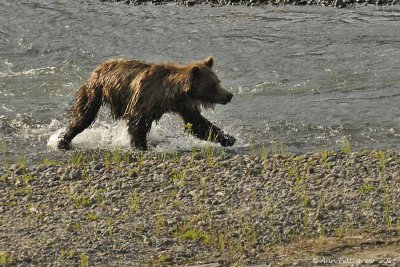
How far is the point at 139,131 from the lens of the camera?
13.6 metres

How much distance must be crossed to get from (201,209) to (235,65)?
29.7 ft

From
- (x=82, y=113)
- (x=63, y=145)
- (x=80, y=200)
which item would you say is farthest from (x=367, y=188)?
(x=63, y=145)

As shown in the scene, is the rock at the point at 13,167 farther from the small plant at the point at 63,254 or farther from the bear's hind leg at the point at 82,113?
the small plant at the point at 63,254

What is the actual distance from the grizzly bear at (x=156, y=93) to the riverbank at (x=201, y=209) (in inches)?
30.4

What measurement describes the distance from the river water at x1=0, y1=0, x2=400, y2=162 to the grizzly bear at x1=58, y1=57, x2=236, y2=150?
16.3 inches

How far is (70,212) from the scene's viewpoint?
10.7m

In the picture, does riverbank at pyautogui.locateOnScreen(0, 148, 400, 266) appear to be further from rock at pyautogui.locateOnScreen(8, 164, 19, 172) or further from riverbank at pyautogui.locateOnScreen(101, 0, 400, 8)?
riverbank at pyautogui.locateOnScreen(101, 0, 400, 8)

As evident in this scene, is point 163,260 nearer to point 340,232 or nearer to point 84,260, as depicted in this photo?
point 84,260

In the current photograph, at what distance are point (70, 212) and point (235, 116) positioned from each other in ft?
18.3

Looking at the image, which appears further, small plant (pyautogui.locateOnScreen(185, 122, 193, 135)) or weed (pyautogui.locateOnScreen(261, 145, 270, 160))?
small plant (pyautogui.locateOnScreen(185, 122, 193, 135))

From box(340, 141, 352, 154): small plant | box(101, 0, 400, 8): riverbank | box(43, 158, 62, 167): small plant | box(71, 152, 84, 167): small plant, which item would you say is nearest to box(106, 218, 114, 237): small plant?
box(71, 152, 84, 167): small plant

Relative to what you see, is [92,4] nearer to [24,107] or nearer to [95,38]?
[95,38]

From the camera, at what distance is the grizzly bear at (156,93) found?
1338 cm

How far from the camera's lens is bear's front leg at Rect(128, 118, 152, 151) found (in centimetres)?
1359
